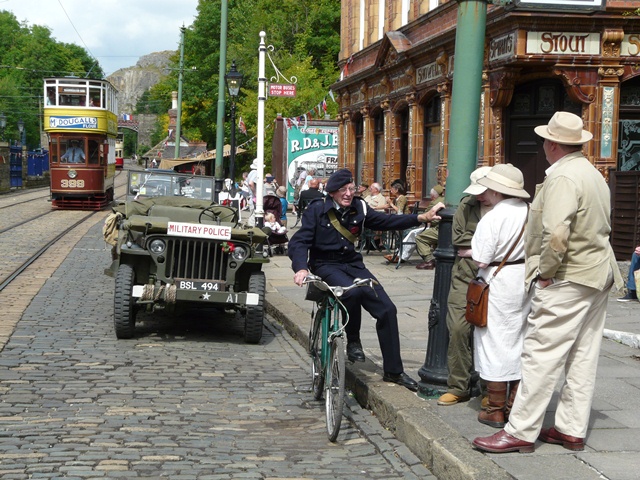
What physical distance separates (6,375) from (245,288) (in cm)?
289

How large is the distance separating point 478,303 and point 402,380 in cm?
126

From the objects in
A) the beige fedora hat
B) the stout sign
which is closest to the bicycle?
the beige fedora hat

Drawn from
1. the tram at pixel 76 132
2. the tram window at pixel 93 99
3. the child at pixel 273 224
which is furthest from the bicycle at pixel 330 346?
the tram window at pixel 93 99

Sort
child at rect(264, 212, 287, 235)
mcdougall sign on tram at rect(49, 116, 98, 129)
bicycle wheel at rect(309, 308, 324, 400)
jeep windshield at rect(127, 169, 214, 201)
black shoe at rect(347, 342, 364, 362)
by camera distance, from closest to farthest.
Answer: bicycle wheel at rect(309, 308, 324, 400) → black shoe at rect(347, 342, 364, 362) → jeep windshield at rect(127, 169, 214, 201) → child at rect(264, 212, 287, 235) → mcdougall sign on tram at rect(49, 116, 98, 129)

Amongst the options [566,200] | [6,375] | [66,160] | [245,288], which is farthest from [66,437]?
[66,160]

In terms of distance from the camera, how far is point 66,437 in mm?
5910

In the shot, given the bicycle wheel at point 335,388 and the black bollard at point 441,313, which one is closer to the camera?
the bicycle wheel at point 335,388

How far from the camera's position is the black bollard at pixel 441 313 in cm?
660

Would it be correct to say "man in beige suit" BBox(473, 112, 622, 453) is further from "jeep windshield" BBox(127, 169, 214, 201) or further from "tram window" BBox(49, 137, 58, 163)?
"tram window" BBox(49, 137, 58, 163)

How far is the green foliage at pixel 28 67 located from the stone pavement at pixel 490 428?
91749 millimetres

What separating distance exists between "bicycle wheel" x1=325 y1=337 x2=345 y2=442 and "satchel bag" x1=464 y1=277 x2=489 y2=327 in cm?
87

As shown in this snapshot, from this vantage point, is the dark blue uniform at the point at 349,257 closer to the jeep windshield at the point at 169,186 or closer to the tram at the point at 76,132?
the jeep windshield at the point at 169,186

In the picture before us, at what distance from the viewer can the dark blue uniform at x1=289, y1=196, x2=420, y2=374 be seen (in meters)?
6.79

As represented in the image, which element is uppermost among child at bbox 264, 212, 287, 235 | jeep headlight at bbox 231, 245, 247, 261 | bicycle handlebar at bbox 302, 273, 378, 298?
bicycle handlebar at bbox 302, 273, 378, 298
